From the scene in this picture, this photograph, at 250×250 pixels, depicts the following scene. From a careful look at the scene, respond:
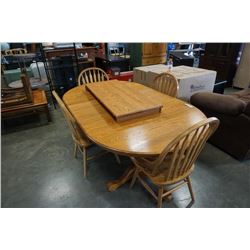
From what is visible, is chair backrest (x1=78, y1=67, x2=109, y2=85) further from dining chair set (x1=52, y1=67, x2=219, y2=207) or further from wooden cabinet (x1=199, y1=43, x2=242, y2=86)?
wooden cabinet (x1=199, y1=43, x2=242, y2=86)

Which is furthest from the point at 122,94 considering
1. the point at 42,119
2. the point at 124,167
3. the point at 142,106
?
the point at 42,119

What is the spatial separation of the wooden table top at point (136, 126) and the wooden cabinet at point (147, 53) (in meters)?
2.26

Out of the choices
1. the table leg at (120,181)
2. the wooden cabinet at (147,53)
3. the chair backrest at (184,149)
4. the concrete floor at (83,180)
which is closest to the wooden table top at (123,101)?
the chair backrest at (184,149)

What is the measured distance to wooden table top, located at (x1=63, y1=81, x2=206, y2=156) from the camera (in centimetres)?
105

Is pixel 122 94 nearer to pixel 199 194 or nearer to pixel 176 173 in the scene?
pixel 176 173

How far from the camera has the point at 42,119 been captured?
289 centimetres

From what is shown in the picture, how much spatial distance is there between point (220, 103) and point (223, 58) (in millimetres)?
2662

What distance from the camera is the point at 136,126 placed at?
1245 mm

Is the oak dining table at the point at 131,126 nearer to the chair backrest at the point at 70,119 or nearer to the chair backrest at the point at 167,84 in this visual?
the chair backrest at the point at 70,119

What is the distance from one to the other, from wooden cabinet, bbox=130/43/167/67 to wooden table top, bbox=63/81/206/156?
2.26 m

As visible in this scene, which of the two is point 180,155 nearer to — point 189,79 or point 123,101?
point 123,101

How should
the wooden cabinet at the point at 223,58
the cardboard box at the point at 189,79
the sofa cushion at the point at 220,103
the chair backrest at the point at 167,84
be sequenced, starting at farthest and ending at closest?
the wooden cabinet at the point at 223,58 < the cardboard box at the point at 189,79 < the chair backrest at the point at 167,84 < the sofa cushion at the point at 220,103

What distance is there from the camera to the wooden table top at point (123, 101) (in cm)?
133

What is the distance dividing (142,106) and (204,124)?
554mm
